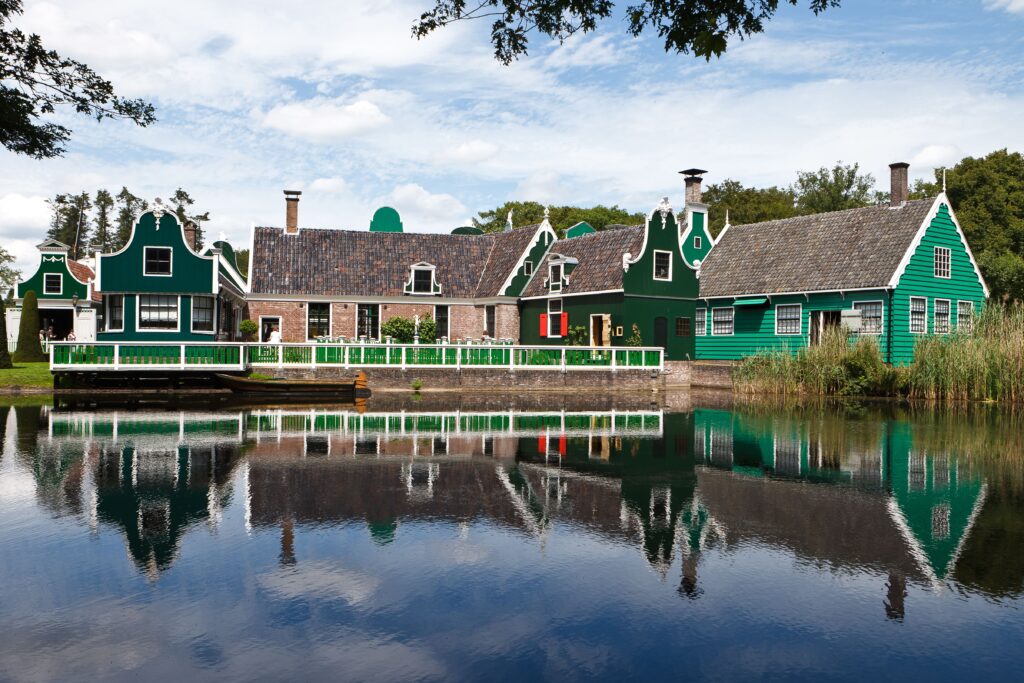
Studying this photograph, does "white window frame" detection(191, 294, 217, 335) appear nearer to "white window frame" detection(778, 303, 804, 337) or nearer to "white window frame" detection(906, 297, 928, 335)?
"white window frame" detection(778, 303, 804, 337)

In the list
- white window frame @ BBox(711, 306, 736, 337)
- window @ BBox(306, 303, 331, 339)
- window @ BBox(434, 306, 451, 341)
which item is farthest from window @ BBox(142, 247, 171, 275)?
white window frame @ BBox(711, 306, 736, 337)

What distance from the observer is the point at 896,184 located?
3669 centimetres

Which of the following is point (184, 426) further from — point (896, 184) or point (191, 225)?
point (896, 184)

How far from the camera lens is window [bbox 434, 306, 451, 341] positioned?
42469mm

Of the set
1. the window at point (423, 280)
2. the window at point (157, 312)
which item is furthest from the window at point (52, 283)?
the window at point (423, 280)

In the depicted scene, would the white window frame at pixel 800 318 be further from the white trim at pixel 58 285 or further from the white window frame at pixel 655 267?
the white trim at pixel 58 285

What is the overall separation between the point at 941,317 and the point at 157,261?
33.1m

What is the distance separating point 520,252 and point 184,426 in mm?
25675

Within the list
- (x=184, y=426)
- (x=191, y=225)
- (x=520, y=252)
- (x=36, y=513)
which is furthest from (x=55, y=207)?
(x=36, y=513)

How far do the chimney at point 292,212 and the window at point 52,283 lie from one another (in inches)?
795

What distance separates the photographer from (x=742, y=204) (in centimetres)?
6581

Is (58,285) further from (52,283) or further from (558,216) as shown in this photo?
(558,216)

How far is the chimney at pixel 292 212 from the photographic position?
1654 inches

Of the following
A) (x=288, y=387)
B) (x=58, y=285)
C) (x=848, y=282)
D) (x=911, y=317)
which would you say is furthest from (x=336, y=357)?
(x=58, y=285)
